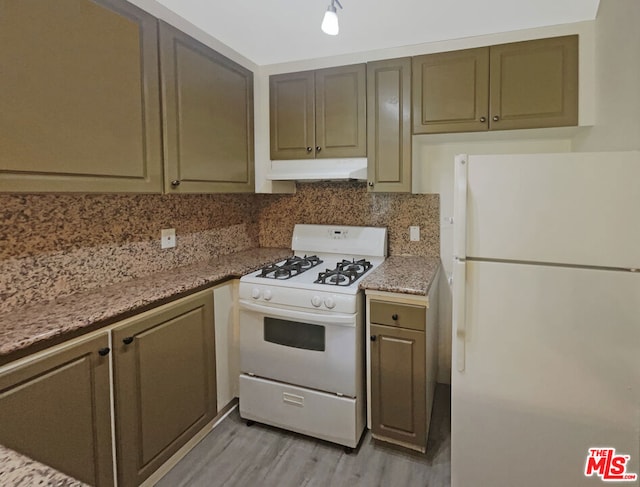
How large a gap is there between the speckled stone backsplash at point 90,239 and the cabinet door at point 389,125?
118cm

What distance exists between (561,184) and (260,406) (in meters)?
1.90

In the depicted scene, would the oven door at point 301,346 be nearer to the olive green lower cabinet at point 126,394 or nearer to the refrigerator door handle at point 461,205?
the olive green lower cabinet at point 126,394

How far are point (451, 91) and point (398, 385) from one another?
5.55 ft

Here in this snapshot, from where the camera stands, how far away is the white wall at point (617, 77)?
133 cm

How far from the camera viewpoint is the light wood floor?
181cm

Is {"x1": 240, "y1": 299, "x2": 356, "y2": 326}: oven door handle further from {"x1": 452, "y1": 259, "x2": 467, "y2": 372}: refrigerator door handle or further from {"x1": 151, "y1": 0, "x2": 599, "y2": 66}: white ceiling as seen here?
{"x1": 151, "y1": 0, "x2": 599, "y2": 66}: white ceiling

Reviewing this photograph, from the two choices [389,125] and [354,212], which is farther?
[354,212]

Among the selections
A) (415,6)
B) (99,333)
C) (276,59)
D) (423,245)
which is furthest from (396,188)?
(99,333)

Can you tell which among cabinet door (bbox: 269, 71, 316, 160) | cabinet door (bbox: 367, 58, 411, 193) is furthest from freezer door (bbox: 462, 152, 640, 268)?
cabinet door (bbox: 269, 71, 316, 160)

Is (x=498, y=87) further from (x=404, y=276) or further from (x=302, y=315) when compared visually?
(x=302, y=315)

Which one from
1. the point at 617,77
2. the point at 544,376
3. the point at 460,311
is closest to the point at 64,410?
the point at 460,311

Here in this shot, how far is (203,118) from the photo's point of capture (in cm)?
210

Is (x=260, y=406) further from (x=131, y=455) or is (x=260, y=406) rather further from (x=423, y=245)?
(x=423, y=245)

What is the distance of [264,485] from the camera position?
178 centimetres
